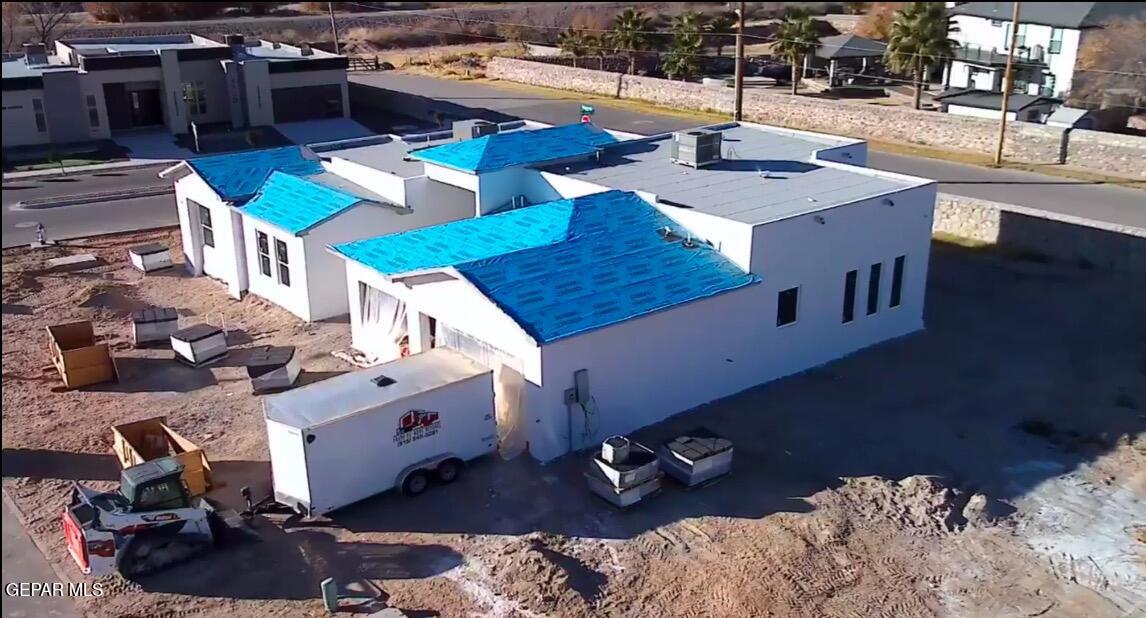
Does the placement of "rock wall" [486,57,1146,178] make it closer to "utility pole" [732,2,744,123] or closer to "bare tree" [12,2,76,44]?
"utility pole" [732,2,744,123]

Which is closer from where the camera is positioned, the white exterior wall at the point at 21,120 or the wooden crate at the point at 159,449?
the wooden crate at the point at 159,449

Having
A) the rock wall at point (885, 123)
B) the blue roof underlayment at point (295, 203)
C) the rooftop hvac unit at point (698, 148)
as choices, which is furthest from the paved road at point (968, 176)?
the blue roof underlayment at point (295, 203)

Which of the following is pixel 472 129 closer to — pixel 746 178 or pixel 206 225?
pixel 206 225

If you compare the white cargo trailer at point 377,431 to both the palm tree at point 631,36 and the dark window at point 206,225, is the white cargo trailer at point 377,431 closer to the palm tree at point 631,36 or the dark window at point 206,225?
the dark window at point 206,225

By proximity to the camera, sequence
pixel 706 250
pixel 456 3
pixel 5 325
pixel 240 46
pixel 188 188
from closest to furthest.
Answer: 1. pixel 706 250
2. pixel 5 325
3. pixel 188 188
4. pixel 240 46
5. pixel 456 3

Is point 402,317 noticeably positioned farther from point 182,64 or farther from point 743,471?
point 182,64

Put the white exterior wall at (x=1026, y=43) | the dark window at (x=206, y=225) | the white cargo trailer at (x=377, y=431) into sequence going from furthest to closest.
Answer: the white exterior wall at (x=1026, y=43) < the dark window at (x=206, y=225) < the white cargo trailer at (x=377, y=431)

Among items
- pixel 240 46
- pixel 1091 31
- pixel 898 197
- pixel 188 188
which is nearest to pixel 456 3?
pixel 240 46
